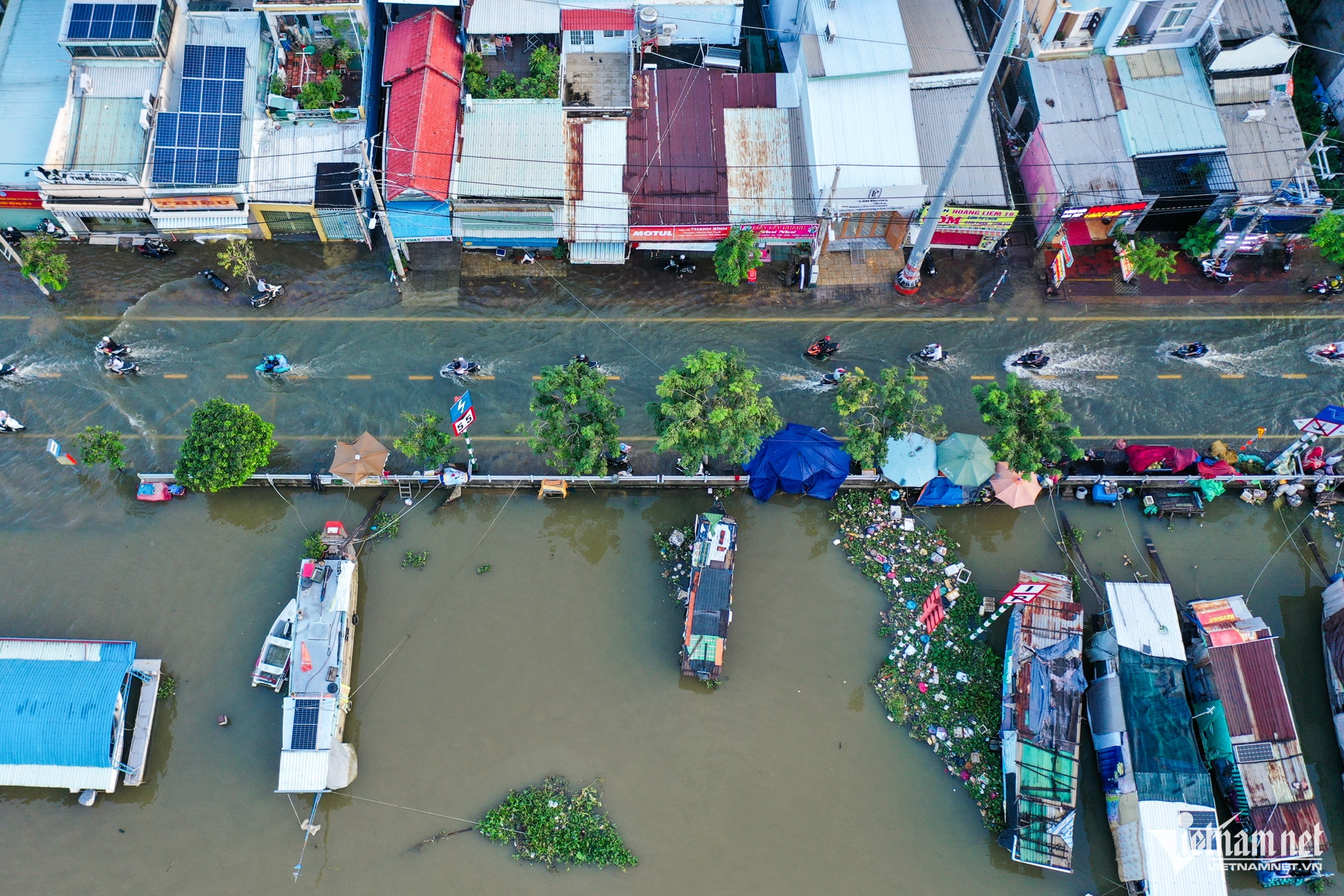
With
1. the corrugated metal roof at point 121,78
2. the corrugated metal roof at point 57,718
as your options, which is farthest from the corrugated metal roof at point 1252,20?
the corrugated metal roof at point 57,718

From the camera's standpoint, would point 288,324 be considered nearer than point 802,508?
No

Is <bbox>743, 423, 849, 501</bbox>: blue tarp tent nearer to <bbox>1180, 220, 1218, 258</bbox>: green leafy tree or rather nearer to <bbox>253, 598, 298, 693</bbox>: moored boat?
<bbox>253, 598, 298, 693</bbox>: moored boat

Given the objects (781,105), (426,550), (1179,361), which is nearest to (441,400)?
(426,550)

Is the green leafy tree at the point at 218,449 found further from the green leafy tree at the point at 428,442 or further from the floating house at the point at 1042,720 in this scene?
the floating house at the point at 1042,720

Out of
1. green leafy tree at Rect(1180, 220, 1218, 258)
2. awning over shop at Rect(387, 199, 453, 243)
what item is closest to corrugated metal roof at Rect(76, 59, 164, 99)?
awning over shop at Rect(387, 199, 453, 243)

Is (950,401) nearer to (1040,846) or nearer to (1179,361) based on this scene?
(1179,361)

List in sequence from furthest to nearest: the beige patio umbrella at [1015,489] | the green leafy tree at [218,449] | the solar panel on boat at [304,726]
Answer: the beige patio umbrella at [1015,489] < the green leafy tree at [218,449] < the solar panel on boat at [304,726]

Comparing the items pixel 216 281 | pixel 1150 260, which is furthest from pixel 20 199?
pixel 1150 260
